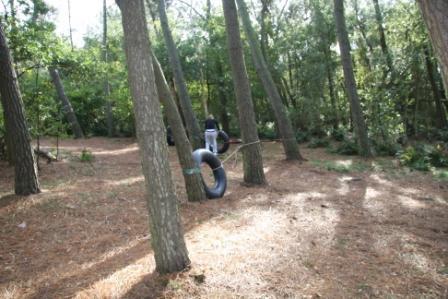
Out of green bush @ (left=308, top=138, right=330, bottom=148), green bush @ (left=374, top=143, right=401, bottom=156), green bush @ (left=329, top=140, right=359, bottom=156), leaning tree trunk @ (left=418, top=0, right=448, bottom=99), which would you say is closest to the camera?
leaning tree trunk @ (left=418, top=0, right=448, bottom=99)

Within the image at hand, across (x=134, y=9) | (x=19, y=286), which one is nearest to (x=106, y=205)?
(x=19, y=286)

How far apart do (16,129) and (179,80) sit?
21.8 ft

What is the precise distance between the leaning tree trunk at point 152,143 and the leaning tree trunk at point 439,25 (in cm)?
238

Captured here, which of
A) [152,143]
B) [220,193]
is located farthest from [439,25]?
[220,193]

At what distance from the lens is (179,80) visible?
1237 centimetres

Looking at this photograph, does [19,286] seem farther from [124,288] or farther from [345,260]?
[345,260]

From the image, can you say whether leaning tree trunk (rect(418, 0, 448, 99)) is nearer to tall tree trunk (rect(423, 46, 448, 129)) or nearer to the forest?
the forest

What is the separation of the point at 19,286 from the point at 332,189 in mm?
6293

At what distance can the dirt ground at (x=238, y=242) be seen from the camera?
11.8ft

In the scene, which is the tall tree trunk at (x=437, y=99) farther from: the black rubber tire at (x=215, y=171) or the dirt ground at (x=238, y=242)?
the black rubber tire at (x=215, y=171)

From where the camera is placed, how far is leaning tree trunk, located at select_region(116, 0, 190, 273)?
3.51 meters

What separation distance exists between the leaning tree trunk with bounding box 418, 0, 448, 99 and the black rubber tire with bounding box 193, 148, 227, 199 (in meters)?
4.57

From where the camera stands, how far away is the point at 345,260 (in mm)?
4180

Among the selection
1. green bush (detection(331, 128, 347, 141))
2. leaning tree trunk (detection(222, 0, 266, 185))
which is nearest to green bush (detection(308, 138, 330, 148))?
green bush (detection(331, 128, 347, 141))
